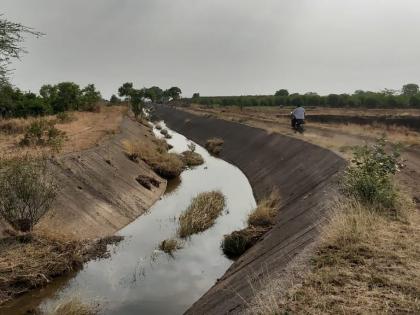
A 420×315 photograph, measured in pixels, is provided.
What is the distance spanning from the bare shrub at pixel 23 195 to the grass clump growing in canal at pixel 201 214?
21.1 ft

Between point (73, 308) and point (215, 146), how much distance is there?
41.5 metres

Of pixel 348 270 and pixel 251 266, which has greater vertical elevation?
pixel 348 270

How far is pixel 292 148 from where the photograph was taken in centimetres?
3294

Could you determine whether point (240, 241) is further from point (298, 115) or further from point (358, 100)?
point (358, 100)

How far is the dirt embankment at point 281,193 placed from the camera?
36.9 feet

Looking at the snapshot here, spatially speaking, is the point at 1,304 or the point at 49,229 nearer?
the point at 1,304

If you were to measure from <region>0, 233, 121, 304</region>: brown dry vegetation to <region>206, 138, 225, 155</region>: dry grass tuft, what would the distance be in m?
34.5

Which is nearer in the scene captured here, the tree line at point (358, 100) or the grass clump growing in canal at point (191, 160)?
the grass clump growing in canal at point (191, 160)

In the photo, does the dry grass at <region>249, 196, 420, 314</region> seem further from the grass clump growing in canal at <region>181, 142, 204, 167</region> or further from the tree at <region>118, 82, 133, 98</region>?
the tree at <region>118, 82, 133, 98</region>

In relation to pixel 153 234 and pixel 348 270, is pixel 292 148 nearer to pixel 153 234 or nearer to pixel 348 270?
pixel 153 234

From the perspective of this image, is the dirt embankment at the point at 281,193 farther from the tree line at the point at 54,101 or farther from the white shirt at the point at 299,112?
the tree line at the point at 54,101

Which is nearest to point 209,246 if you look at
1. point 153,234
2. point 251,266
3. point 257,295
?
point 153,234

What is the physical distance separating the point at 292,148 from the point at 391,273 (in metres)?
25.0

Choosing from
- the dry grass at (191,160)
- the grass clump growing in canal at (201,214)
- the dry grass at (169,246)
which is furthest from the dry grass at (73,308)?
the dry grass at (191,160)
